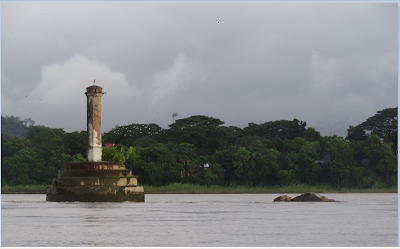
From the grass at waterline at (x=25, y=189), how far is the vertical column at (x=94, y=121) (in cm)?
2194

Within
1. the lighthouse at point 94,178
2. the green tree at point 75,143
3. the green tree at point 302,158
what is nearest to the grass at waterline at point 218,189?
the green tree at point 302,158

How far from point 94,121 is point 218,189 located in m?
25.7

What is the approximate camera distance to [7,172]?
68812 millimetres

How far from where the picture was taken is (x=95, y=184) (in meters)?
43.2

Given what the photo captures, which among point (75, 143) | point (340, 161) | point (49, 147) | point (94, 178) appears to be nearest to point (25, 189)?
point (75, 143)

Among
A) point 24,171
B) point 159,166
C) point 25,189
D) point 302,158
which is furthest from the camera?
point 302,158

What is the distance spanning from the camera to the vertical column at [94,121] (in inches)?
1790


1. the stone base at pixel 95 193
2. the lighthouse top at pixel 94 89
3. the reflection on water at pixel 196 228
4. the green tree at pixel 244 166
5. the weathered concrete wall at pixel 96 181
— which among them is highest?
the lighthouse top at pixel 94 89

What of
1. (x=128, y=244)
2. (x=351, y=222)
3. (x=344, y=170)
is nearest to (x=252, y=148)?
(x=344, y=170)

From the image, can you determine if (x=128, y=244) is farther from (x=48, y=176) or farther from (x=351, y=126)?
(x=351, y=126)

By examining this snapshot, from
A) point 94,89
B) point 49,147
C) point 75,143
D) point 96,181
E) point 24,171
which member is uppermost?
point 94,89

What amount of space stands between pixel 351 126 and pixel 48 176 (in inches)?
1485

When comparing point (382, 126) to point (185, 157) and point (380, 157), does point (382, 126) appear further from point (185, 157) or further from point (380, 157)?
point (185, 157)

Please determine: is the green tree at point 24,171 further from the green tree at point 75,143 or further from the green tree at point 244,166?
the green tree at point 244,166
